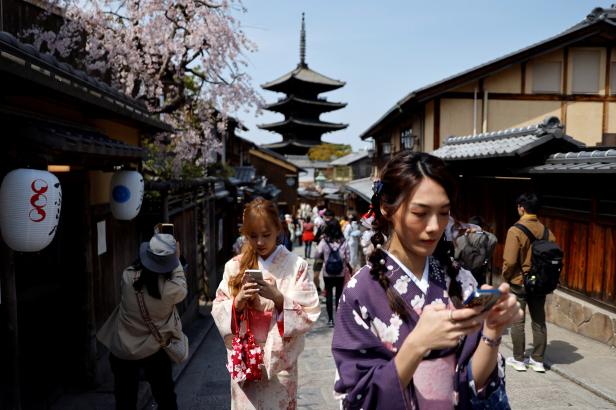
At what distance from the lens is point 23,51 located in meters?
3.64

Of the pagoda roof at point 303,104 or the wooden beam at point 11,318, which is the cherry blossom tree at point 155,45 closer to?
the wooden beam at point 11,318

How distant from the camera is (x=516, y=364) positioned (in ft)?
22.0

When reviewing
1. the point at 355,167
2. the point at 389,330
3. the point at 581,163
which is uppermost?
the point at 355,167

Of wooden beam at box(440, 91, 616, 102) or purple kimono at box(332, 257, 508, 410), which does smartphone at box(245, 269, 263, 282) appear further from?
wooden beam at box(440, 91, 616, 102)

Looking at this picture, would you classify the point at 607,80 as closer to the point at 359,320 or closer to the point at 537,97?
the point at 537,97

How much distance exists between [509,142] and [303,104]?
48390 mm

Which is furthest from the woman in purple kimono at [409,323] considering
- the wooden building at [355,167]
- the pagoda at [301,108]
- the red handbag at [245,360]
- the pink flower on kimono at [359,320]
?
the pagoda at [301,108]

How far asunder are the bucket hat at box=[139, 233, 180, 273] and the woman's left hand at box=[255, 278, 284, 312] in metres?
1.31

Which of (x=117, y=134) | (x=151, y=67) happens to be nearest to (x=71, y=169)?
(x=117, y=134)

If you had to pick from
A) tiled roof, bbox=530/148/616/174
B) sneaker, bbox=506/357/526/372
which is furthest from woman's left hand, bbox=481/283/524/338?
tiled roof, bbox=530/148/616/174

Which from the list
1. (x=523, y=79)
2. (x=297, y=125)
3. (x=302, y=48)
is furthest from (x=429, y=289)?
(x=302, y=48)

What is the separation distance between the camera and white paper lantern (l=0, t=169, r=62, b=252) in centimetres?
356

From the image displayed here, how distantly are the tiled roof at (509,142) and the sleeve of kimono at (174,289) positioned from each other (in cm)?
700

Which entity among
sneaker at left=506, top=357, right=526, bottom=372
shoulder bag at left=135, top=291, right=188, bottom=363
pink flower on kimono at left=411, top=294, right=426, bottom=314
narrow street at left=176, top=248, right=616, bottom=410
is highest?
pink flower on kimono at left=411, top=294, right=426, bottom=314
